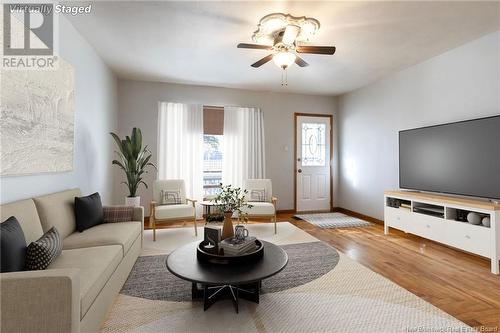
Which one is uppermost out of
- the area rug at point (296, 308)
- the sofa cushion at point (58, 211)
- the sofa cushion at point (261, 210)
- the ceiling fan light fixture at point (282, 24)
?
the ceiling fan light fixture at point (282, 24)

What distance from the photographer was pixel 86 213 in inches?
107

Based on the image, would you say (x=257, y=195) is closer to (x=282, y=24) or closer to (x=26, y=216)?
(x=282, y=24)

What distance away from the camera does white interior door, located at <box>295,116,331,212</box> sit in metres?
5.96

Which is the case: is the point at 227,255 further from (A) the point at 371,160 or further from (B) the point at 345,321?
(A) the point at 371,160

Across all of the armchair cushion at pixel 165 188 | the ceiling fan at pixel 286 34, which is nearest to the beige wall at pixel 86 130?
the armchair cushion at pixel 165 188

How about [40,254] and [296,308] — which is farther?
[296,308]

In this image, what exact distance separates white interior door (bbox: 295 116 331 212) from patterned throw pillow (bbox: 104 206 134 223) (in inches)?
146

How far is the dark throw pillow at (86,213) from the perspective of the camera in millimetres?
2672

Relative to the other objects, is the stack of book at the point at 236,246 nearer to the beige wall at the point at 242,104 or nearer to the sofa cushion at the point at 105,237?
the sofa cushion at the point at 105,237

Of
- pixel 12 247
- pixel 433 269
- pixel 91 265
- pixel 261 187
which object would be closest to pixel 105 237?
pixel 91 265

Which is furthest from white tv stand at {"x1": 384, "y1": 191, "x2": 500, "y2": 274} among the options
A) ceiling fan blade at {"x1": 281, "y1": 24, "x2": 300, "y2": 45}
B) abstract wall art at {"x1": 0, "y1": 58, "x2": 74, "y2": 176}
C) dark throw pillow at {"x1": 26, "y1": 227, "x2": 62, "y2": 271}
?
abstract wall art at {"x1": 0, "y1": 58, "x2": 74, "y2": 176}

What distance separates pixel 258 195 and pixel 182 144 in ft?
6.15

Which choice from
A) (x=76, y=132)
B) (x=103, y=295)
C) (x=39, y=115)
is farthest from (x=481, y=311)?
(x=76, y=132)

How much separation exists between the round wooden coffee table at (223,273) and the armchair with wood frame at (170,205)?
153 centimetres
